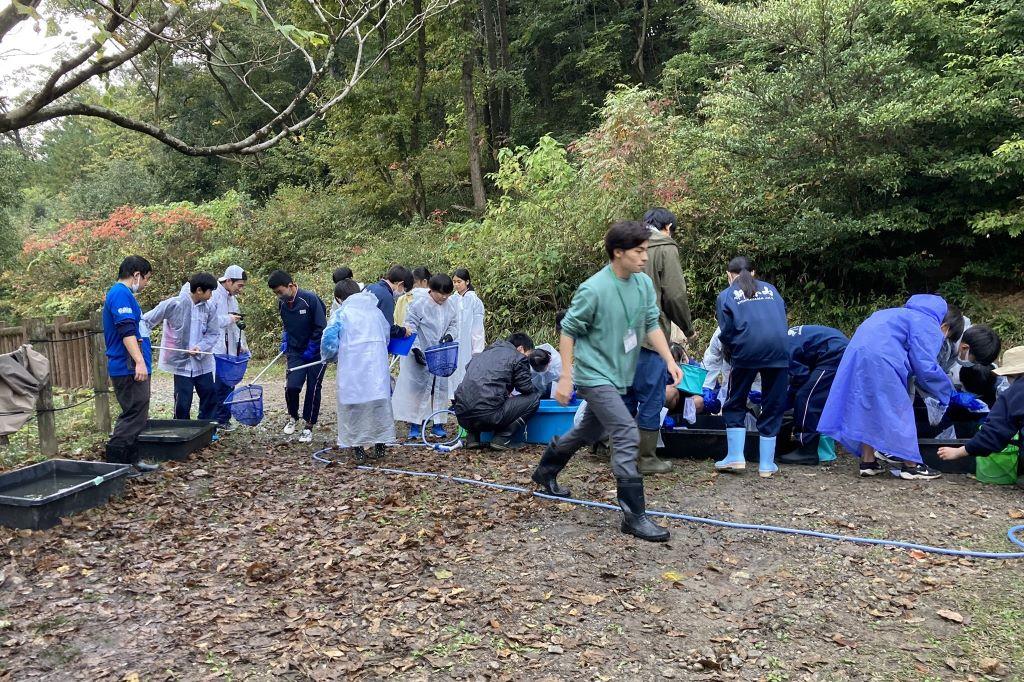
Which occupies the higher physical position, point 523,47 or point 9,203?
point 523,47

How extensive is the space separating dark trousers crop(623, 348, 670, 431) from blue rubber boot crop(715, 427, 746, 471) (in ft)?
2.03

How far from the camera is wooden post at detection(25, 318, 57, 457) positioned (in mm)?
7047

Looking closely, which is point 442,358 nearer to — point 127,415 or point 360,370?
point 360,370

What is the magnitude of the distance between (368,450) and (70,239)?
56.4 ft

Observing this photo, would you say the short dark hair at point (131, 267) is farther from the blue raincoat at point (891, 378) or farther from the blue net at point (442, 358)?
the blue raincoat at point (891, 378)

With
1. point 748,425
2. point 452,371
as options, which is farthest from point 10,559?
point 748,425

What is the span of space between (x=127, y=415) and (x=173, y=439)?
2.22 feet

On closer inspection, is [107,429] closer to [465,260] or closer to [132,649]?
[132,649]

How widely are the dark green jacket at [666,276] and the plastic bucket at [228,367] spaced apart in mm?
4604

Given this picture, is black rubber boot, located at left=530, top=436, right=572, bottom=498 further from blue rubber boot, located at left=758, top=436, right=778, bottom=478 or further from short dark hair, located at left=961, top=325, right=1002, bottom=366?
short dark hair, located at left=961, top=325, right=1002, bottom=366

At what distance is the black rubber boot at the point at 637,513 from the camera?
4641 millimetres

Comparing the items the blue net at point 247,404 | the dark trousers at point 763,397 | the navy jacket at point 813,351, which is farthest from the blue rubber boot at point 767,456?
the blue net at point 247,404

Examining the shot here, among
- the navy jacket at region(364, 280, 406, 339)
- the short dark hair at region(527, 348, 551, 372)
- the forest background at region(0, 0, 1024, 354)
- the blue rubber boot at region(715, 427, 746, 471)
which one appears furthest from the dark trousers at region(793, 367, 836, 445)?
the navy jacket at region(364, 280, 406, 339)

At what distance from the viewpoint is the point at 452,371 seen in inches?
301
